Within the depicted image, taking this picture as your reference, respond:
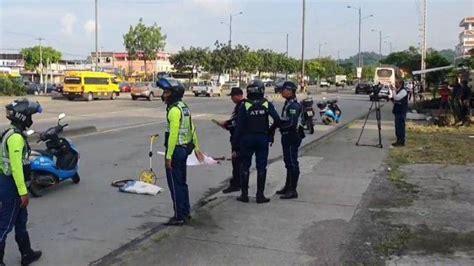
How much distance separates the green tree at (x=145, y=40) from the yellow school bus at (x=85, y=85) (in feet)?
89.0

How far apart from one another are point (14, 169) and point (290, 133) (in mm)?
4395

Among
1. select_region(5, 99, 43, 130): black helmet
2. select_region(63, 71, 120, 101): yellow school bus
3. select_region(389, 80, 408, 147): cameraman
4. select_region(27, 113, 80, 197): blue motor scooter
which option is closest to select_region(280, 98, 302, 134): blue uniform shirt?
select_region(27, 113, 80, 197): blue motor scooter

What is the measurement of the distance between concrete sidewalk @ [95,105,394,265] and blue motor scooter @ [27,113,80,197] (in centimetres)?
241

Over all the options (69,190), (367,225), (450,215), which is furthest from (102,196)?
(450,215)

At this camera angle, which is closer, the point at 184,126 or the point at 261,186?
the point at 184,126

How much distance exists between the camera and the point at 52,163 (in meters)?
8.70

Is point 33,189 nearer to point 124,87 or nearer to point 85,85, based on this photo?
point 85,85

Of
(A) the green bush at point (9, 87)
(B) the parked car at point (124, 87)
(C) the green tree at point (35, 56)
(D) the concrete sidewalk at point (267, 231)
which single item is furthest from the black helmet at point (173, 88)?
(C) the green tree at point (35, 56)

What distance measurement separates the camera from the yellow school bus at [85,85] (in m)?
41.7

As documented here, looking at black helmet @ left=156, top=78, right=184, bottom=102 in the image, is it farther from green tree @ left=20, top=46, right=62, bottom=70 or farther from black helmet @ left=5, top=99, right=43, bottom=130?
green tree @ left=20, top=46, right=62, bottom=70

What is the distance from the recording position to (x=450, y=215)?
25.0ft

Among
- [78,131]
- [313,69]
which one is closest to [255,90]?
[78,131]

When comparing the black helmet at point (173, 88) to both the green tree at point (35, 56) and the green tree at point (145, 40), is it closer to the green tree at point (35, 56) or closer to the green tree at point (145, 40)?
the green tree at point (145, 40)

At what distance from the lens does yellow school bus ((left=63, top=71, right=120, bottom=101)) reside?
4169cm
